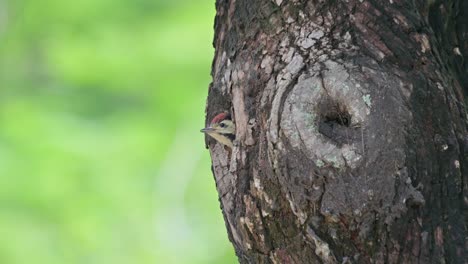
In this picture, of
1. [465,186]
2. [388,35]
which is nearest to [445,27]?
[388,35]

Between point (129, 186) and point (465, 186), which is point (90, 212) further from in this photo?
point (465, 186)

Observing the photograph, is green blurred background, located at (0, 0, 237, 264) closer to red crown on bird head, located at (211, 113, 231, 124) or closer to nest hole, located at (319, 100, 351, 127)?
red crown on bird head, located at (211, 113, 231, 124)

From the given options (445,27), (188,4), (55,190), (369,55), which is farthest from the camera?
(188,4)

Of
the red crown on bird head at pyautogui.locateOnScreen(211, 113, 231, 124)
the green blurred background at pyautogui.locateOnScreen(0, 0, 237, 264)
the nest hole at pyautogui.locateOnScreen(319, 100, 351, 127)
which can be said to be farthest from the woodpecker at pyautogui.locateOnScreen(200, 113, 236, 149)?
the green blurred background at pyautogui.locateOnScreen(0, 0, 237, 264)

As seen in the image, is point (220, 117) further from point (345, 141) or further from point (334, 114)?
point (345, 141)

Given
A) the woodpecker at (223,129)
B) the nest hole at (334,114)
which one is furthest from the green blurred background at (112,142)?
the nest hole at (334,114)

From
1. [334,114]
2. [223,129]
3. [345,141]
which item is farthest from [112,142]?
[345,141]
